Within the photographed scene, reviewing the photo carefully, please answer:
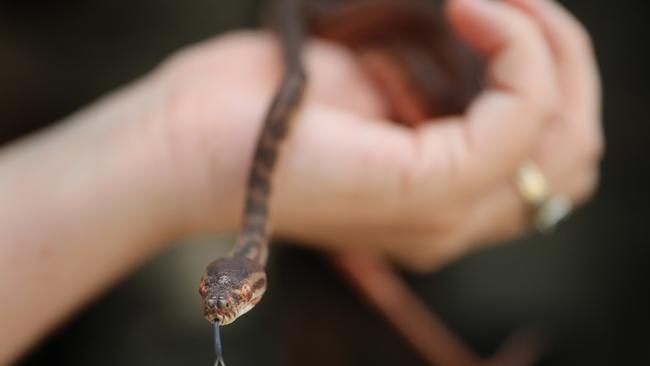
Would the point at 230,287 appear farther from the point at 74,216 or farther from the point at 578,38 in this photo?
the point at 578,38

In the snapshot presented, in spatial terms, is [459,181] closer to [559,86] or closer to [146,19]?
[559,86]

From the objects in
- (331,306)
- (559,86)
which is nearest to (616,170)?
(559,86)

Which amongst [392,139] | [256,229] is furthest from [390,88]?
[256,229]

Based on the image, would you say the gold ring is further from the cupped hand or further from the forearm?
the forearm

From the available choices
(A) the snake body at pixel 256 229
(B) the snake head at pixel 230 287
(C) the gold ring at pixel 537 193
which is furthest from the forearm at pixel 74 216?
(C) the gold ring at pixel 537 193

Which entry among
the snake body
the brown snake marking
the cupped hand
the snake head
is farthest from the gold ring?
the snake head

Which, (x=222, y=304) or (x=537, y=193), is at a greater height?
(x=222, y=304)
